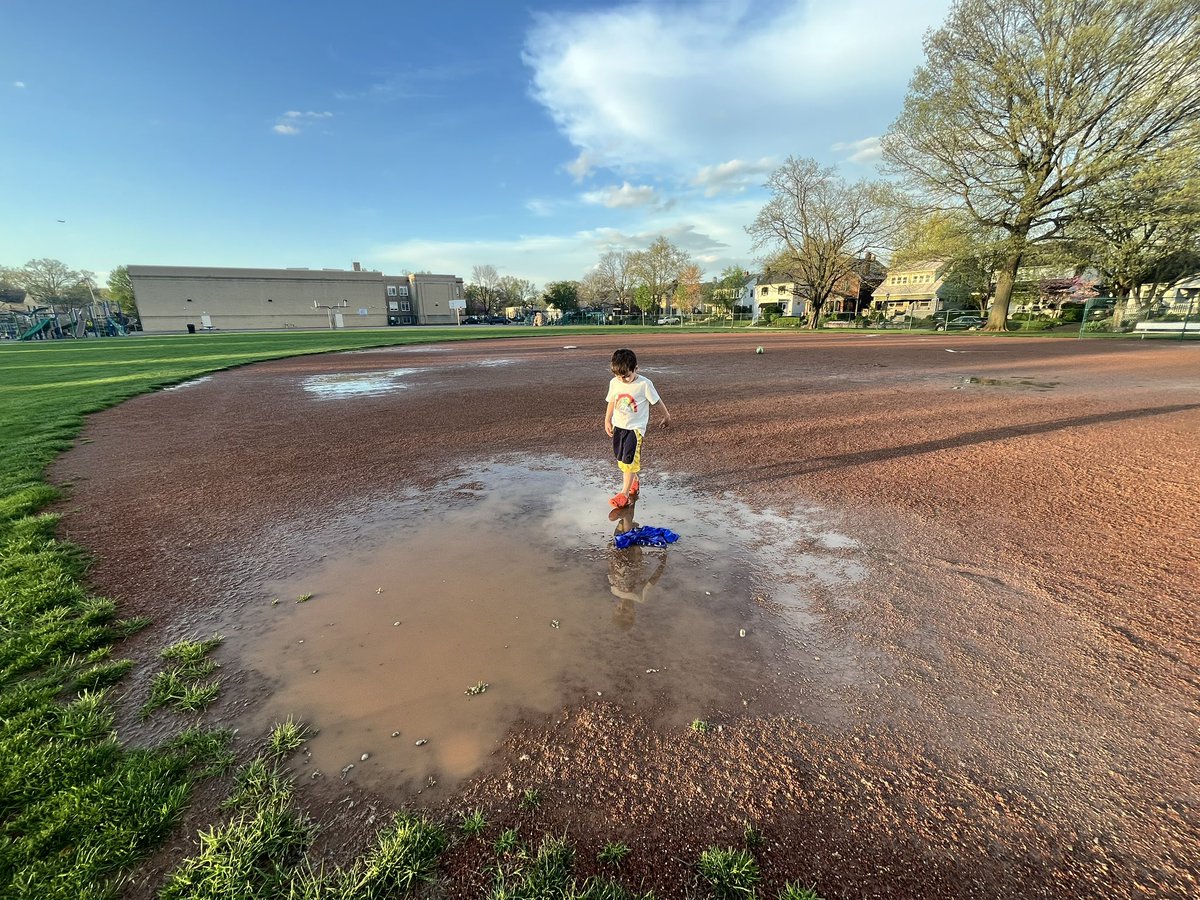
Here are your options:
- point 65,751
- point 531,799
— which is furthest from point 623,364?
point 65,751

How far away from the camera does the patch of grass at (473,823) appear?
2.03m

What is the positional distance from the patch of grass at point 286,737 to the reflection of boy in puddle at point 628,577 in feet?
6.08

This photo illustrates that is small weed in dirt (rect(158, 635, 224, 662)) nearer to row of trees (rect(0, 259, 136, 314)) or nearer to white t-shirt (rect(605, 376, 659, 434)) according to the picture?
white t-shirt (rect(605, 376, 659, 434))

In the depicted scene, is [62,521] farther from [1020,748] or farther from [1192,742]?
[1192,742]

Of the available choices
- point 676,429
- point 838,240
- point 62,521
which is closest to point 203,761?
point 62,521

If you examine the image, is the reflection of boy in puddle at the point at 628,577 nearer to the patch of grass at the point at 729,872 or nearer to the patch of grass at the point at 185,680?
the patch of grass at the point at 729,872

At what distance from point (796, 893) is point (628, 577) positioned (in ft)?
7.68

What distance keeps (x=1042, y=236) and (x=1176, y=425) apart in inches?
1143

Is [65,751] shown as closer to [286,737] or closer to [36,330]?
[286,737]

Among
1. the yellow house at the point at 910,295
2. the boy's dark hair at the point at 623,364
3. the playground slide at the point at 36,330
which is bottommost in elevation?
the boy's dark hair at the point at 623,364

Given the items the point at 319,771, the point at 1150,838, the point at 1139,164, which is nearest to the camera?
the point at 1150,838

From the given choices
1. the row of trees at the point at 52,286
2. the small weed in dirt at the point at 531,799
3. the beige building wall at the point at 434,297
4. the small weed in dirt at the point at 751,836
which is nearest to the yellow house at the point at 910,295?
the small weed in dirt at the point at 751,836

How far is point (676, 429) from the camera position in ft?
28.7

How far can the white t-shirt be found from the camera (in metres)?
5.16
